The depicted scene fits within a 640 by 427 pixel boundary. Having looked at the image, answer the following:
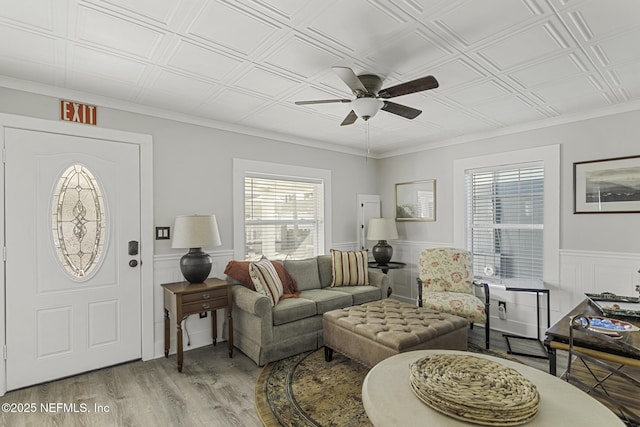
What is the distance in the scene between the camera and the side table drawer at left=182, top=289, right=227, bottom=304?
10.0ft

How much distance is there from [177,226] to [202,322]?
3.66ft

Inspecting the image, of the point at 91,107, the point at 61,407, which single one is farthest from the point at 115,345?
the point at 91,107

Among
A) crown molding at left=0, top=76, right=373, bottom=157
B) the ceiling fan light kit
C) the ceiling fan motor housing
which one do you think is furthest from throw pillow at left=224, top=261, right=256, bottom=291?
the ceiling fan motor housing

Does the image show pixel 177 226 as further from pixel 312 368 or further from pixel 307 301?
pixel 312 368

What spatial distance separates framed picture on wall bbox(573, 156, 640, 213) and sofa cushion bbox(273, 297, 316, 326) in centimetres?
300

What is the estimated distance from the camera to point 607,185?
332 centimetres

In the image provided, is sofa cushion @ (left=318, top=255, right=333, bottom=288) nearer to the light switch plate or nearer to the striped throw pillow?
the striped throw pillow

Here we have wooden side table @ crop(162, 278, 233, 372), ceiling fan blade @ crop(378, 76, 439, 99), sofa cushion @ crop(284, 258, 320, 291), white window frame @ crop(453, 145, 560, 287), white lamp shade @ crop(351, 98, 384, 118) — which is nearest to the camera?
ceiling fan blade @ crop(378, 76, 439, 99)

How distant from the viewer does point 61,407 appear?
2414 mm

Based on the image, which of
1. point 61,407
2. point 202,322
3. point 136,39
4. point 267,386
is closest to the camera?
point 136,39

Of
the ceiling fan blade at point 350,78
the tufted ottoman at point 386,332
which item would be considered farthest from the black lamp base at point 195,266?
the ceiling fan blade at point 350,78

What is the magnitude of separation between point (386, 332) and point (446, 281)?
5.56 ft

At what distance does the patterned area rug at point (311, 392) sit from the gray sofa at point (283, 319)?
14 cm

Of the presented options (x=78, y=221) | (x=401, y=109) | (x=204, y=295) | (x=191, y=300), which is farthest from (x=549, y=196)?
(x=78, y=221)
